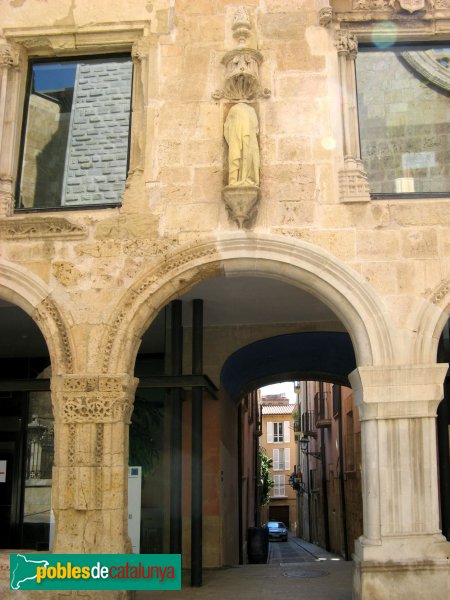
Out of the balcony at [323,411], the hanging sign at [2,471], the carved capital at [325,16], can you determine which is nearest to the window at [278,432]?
the balcony at [323,411]

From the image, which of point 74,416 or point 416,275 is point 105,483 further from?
point 416,275

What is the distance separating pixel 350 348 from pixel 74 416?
233 inches

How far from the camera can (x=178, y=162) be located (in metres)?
7.99

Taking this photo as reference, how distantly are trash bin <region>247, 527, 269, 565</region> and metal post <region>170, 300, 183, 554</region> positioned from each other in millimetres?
6219

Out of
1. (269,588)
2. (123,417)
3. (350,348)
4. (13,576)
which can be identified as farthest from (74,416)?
(350,348)

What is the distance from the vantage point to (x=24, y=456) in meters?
11.6

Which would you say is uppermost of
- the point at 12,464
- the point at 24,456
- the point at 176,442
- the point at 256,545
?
the point at 176,442

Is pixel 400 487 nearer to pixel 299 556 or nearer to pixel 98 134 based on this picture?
pixel 98 134

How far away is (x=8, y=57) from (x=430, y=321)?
18.3ft

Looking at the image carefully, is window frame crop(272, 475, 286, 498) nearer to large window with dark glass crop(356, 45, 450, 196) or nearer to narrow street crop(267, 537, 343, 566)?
narrow street crop(267, 537, 343, 566)

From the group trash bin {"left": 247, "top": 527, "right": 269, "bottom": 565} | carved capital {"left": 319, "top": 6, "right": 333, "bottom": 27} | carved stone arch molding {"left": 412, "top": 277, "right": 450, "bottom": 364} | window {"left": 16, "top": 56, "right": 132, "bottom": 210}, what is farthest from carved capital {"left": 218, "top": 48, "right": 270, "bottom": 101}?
trash bin {"left": 247, "top": 527, "right": 269, "bottom": 565}

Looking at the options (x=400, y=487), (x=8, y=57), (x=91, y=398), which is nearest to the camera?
(x=400, y=487)

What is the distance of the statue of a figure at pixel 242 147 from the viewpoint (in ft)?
25.2

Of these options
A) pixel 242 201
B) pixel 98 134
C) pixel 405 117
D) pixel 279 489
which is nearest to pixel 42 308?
pixel 98 134
